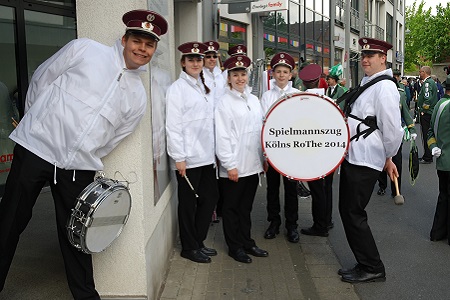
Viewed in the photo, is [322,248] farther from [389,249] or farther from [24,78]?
[24,78]

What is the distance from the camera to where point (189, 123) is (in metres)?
4.78

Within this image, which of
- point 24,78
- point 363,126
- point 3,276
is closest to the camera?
point 3,276

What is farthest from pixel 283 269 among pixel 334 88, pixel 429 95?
pixel 429 95

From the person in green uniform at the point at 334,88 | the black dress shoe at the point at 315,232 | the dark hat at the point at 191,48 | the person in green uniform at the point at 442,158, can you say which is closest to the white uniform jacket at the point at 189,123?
the dark hat at the point at 191,48

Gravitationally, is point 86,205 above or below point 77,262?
above

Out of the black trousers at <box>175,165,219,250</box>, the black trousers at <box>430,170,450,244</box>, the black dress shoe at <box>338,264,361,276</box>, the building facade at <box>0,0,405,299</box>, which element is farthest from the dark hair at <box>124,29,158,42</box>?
the black trousers at <box>430,170,450,244</box>

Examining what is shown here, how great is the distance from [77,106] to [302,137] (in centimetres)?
225

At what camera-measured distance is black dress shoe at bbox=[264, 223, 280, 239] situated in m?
5.80

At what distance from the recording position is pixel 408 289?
445 centimetres

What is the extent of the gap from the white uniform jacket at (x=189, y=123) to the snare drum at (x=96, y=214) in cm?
139

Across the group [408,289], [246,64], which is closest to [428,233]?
[408,289]

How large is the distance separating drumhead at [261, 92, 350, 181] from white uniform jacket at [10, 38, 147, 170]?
1.73m

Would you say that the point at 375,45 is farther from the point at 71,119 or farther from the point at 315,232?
the point at 71,119

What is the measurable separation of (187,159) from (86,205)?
70.6 inches
